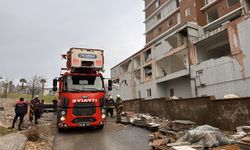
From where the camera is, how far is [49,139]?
8.71 meters

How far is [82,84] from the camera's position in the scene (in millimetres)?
10203

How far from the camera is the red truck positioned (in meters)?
9.45

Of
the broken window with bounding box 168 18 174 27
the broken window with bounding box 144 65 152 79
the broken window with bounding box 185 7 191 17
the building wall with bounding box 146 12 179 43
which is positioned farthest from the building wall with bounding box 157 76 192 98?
the broken window with bounding box 168 18 174 27

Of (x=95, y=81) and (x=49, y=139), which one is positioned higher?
(x=95, y=81)

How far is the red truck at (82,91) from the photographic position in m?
9.45

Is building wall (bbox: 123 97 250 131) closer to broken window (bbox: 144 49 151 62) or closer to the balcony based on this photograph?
the balcony

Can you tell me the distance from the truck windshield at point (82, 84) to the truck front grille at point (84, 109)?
80cm

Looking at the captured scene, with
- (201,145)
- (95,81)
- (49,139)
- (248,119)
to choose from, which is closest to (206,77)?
(248,119)

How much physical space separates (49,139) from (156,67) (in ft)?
64.6

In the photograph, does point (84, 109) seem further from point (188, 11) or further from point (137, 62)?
point (188, 11)

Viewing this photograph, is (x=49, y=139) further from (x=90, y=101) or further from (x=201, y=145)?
(x=201, y=145)

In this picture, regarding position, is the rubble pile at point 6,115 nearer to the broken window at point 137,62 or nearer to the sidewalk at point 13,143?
the sidewalk at point 13,143

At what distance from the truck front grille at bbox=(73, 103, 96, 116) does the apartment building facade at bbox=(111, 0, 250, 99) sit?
12.5m

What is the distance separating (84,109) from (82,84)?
54.9 inches
